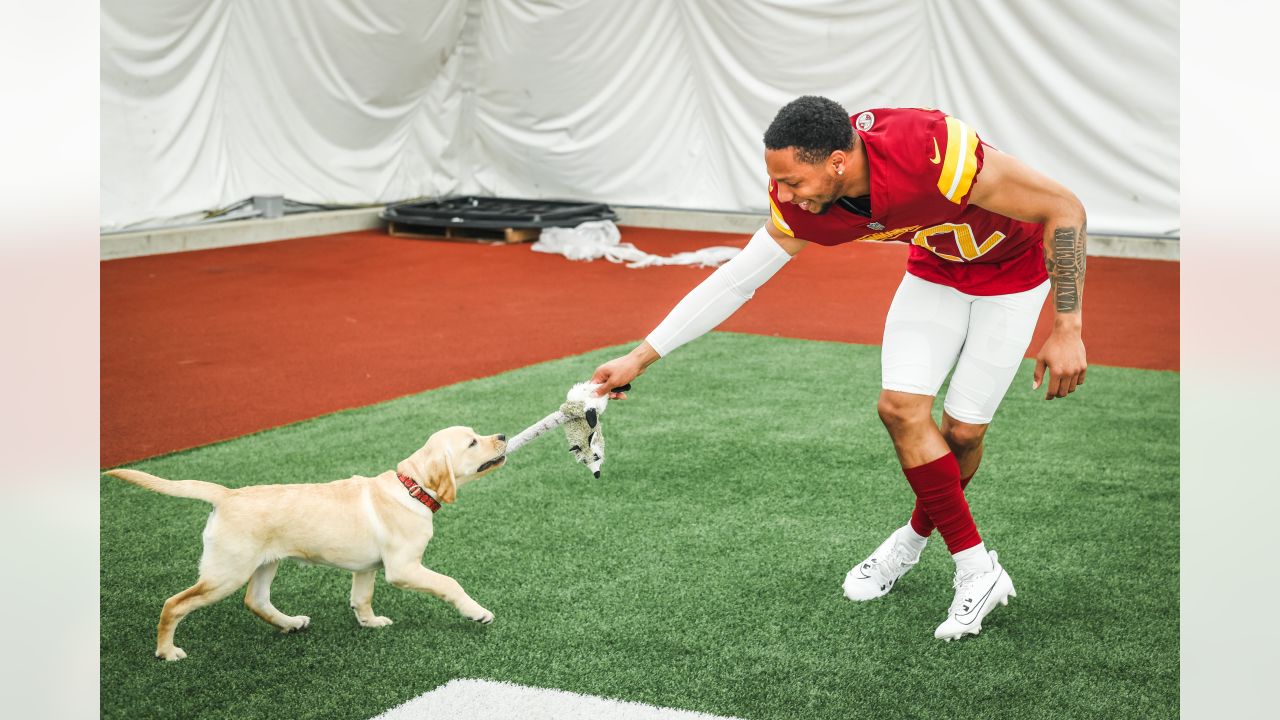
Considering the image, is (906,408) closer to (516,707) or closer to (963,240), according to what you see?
(963,240)

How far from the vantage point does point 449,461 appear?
3225mm

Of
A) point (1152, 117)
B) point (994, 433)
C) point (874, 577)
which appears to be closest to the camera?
point (874, 577)

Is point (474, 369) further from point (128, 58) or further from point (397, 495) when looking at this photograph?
point (128, 58)

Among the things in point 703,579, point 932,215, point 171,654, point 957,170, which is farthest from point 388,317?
point 957,170

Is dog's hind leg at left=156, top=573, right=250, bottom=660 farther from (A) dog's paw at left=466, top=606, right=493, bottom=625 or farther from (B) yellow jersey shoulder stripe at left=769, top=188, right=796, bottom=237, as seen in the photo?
(B) yellow jersey shoulder stripe at left=769, top=188, right=796, bottom=237

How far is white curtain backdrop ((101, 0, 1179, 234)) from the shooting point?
13172 mm

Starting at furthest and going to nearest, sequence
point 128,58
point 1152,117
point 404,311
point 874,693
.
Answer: point 1152,117, point 128,58, point 404,311, point 874,693

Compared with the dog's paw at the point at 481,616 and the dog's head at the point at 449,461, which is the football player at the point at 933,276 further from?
the dog's paw at the point at 481,616

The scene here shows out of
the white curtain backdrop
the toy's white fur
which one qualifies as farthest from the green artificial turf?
the white curtain backdrop

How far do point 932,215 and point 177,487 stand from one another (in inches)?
84.4
